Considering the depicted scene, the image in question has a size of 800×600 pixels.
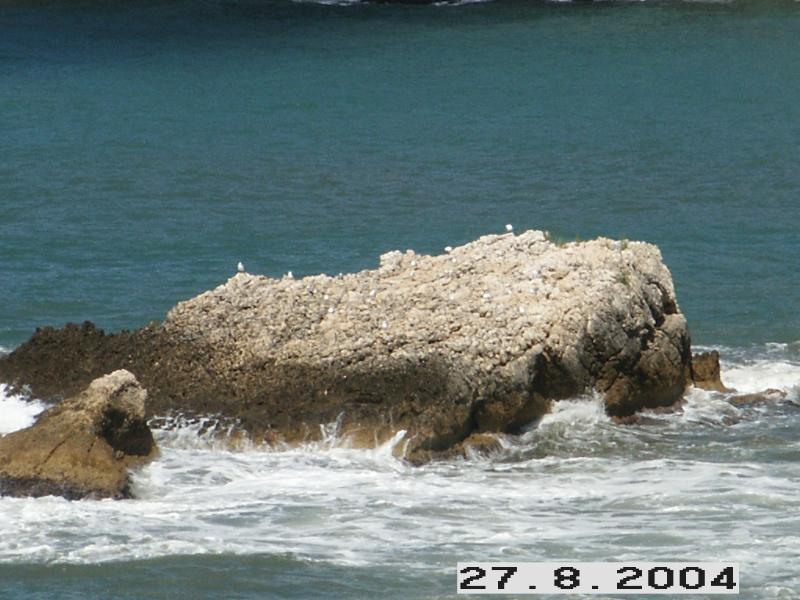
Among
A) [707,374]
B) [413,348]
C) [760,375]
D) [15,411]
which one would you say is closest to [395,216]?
[760,375]

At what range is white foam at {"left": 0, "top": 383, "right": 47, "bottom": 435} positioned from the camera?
60.6ft

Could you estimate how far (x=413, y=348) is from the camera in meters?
18.5

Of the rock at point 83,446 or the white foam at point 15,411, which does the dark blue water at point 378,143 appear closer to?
the white foam at point 15,411

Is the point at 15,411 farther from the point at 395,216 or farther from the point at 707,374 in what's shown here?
the point at 395,216

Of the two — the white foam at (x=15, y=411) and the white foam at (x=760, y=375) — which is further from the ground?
the white foam at (x=15, y=411)

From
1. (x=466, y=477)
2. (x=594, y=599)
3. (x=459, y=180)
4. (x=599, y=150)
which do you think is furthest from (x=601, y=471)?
(x=599, y=150)

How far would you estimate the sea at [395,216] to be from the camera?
1547cm

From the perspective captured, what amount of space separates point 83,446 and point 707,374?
7.13 meters

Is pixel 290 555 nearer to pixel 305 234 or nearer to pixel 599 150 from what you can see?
pixel 305 234

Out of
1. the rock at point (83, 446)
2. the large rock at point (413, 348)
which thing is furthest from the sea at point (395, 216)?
the large rock at point (413, 348)

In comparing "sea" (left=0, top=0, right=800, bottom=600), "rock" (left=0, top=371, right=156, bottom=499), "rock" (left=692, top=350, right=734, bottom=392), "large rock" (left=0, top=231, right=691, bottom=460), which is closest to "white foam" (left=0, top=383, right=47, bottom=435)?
"sea" (left=0, top=0, right=800, bottom=600)

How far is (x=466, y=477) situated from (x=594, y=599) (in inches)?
132

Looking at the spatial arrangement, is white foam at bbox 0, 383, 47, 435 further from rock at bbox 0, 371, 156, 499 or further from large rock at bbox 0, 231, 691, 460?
rock at bbox 0, 371, 156, 499

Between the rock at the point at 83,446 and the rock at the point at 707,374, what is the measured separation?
248 inches
